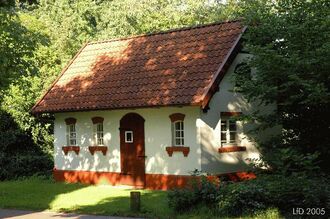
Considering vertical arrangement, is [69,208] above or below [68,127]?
below

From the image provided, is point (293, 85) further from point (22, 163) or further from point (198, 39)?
point (22, 163)

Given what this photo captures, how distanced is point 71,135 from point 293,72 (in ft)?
37.1

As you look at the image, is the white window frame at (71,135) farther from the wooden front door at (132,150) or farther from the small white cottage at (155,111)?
the wooden front door at (132,150)

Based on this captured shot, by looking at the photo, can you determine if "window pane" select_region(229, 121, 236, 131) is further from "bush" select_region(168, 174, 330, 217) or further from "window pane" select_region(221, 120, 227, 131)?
"bush" select_region(168, 174, 330, 217)

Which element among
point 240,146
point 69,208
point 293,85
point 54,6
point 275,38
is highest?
point 54,6

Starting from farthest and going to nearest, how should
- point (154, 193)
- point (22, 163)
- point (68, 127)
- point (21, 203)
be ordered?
point (22, 163)
point (68, 127)
point (154, 193)
point (21, 203)

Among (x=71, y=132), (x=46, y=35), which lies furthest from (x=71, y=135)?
(x=46, y=35)

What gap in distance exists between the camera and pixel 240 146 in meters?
20.1

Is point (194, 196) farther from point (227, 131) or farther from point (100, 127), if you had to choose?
point (100, 127)

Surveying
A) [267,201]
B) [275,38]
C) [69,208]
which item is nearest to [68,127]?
[69,208]

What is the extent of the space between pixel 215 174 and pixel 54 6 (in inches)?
1204

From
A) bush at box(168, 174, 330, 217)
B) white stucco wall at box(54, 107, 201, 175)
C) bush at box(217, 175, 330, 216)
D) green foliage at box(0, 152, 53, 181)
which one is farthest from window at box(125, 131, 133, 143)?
bush at box(217, 175, 330, 216)

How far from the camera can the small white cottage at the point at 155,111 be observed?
18.7 metres

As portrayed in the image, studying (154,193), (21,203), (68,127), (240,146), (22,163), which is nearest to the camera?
(21,203)
